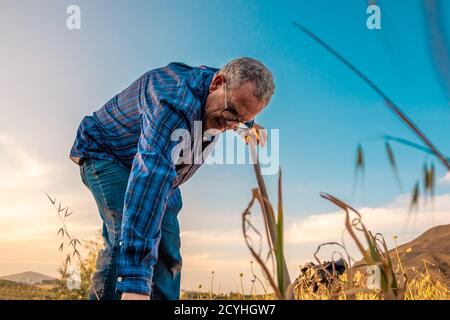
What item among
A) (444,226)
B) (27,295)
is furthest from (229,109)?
(444,226)

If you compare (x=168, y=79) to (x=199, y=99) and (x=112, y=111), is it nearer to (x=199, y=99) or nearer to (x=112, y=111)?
(x=199, y=99)

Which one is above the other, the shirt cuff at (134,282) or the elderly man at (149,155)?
the elderly man at (149,155)

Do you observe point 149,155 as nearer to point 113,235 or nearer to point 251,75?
point 251,75

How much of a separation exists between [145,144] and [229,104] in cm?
69

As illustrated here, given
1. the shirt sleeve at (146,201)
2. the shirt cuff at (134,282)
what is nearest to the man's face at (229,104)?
the shirt sleeve at (146,201)

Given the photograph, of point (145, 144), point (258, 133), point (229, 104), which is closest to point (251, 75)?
point (229, 104)

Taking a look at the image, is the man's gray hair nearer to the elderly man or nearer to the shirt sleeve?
the elderly man

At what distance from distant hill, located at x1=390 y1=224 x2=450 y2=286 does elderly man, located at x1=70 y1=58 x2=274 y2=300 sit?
3.65 meters

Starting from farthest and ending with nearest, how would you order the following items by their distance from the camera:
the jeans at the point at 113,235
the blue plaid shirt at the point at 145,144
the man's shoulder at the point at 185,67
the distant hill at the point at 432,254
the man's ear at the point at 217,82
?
1. the distant hill at the point at 432,254
2. the man's shoulder at the point at 185,67
3. the jeans at the point at 113,235
4. the man's ear at the point at 217,82
5. the blue plaid shirt at the point at 145,144

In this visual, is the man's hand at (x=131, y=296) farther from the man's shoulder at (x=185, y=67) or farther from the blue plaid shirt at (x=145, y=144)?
the man's shoulder at (x=185, y=67)

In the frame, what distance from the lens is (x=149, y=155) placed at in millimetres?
2234

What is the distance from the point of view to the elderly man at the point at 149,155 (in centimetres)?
205
